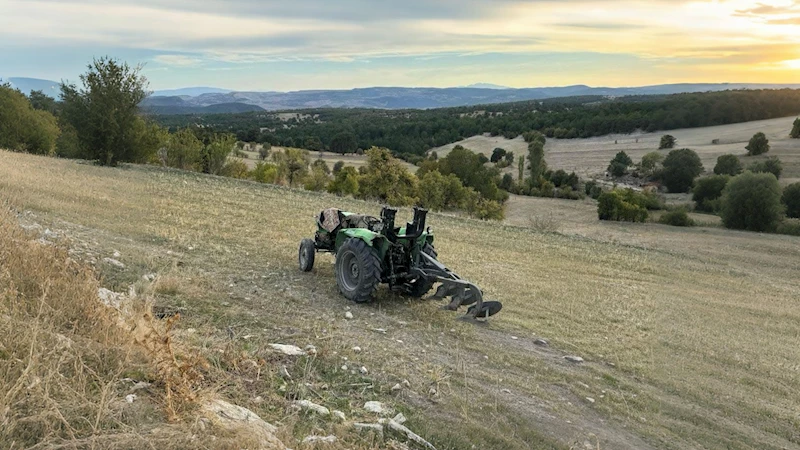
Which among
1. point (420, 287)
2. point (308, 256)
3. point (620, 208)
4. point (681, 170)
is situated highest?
point (681, 170)

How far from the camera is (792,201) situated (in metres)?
49.8

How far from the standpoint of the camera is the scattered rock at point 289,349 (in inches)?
230

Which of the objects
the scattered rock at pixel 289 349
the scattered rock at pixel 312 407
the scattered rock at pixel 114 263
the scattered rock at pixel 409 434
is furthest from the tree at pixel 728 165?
the scattered rock at pixel 312 407

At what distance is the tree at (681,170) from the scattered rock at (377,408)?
71336 mm

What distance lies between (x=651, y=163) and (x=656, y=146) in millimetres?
15959

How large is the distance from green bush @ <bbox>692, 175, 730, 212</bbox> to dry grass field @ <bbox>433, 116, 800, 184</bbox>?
11.9 meters

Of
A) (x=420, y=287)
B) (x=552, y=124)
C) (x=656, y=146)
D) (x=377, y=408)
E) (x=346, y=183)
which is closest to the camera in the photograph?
(x=377, y=408)

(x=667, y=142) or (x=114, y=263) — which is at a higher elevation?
(x=667, y=142)

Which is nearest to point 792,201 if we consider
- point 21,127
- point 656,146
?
point 656,146

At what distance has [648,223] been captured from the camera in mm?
48719

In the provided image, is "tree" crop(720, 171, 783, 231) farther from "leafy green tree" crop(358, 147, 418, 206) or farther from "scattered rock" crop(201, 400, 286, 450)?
"scattered rock" crop(201, 400, 286, 450)

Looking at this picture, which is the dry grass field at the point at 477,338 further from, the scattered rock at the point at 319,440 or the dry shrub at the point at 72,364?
the dry shrub at the point at 72,364

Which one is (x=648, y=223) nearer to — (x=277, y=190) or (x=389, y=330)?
(x=277, y=190)

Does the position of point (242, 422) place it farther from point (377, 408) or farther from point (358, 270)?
point (358, 270)
